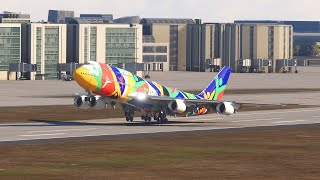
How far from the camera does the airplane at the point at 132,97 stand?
90.2 m

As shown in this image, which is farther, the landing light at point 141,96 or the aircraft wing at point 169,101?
the aircraft wing at point 169,101

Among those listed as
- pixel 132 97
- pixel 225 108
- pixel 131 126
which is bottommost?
pixel 131 126

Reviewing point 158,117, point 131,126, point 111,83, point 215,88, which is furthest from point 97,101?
point 215,88

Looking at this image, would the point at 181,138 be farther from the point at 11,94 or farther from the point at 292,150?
the point at 11,94

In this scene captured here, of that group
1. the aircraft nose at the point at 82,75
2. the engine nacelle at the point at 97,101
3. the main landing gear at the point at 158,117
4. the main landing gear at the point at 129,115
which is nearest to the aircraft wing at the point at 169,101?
the main landing gear at the point at 158,117

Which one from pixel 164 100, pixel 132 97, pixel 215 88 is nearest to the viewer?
pixel 132 97

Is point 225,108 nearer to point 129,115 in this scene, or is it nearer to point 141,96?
point 141,96

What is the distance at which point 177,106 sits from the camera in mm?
95438

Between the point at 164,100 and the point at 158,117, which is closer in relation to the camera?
the point at 164,100

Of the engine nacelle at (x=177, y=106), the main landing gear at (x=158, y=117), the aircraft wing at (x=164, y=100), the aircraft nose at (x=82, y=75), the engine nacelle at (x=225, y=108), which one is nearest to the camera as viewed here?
the aircraft nose at (x=82, y=75)

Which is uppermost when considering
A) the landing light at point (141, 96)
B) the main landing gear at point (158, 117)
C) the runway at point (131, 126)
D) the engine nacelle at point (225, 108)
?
the landing light at point (141, 96)

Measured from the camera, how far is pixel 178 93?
10175 centimetres

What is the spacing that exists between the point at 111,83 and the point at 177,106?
25.7 ft

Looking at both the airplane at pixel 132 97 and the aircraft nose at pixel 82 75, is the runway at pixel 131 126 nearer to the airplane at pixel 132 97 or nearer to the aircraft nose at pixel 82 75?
the airplane at pixel 132 97
